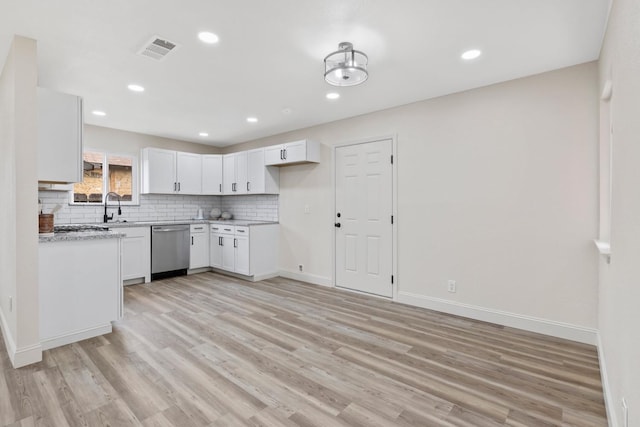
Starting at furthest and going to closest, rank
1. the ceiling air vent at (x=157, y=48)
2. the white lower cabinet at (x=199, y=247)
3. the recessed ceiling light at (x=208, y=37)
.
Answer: the white lower cabinet at (x=199, y=247) < the ceiling air vent at (x=157, y=48) < the recessed ceiling light at (x=208, y=37)

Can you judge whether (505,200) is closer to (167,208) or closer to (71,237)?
(71,237)

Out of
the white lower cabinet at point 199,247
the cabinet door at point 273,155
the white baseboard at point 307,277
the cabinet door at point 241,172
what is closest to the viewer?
the white baseboard at point 307,277

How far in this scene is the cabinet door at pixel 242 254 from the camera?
5.20 m

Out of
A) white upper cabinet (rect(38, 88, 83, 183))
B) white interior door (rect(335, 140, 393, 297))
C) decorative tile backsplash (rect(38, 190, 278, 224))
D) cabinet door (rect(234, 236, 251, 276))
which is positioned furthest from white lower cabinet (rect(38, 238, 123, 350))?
white interior door (rect(335, 140, 393, 297))

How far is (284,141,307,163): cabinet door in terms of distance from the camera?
482 centimetres

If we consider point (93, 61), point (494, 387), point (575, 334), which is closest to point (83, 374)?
point (93, 61)

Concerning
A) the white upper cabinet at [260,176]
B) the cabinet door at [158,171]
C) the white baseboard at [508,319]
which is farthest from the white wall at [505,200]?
the cabinet door at [158,171]

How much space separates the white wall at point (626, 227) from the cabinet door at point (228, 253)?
4843 mm

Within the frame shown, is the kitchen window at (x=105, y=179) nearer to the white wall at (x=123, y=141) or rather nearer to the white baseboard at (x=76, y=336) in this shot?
the white wall at (x=123, y=141)

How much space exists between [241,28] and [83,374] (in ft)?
9.32

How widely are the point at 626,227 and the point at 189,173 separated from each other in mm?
6062

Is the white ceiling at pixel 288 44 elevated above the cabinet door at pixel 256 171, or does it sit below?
above

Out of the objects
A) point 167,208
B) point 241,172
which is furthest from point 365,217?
point 167,208

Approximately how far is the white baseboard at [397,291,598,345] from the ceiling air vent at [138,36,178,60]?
3643 mm
